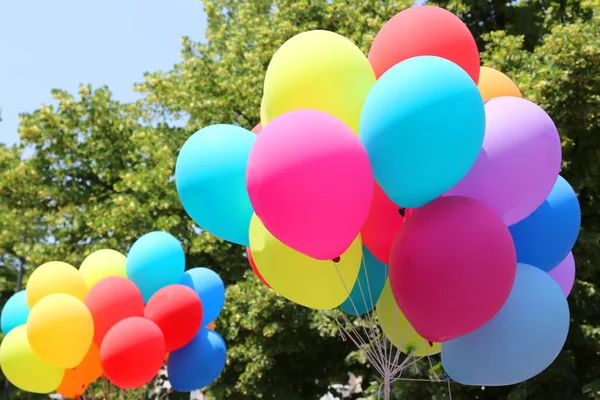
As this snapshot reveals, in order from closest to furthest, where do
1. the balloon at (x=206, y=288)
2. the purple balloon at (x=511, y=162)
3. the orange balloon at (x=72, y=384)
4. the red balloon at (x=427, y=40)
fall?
the purple balloon at (x=511, y=162) < the red balloon at (x=427, y=40) < the orange balloon at (x=72, y=384) < the balloon at (x=206, y=288)

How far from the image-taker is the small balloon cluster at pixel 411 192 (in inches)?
125

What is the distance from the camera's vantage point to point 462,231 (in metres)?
3.20

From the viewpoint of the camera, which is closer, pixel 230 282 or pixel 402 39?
pixel 402 39

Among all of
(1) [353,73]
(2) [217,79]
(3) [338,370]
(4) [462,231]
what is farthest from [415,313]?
(2) [217,79]

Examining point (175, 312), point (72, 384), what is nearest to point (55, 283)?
point (72, 384)

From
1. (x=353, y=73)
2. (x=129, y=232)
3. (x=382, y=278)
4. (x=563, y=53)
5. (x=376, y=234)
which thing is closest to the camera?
(x=353, y=73)

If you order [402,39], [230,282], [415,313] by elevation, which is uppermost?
[402,39]

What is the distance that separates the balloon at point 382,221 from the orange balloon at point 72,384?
4700 mm

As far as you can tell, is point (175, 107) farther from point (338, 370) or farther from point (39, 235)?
point (39, 235)

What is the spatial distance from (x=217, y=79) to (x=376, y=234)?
29.5 ft

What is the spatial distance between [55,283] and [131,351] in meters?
1.50

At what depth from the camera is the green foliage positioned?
27.8 ft

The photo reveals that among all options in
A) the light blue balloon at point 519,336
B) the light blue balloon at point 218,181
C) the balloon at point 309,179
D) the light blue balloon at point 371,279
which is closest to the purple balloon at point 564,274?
the light blue balloon at point 519,336

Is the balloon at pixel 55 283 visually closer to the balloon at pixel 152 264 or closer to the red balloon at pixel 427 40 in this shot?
the balloon at pixel 152 264
